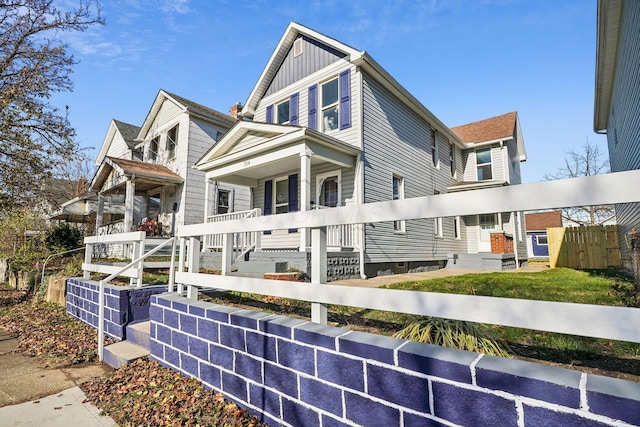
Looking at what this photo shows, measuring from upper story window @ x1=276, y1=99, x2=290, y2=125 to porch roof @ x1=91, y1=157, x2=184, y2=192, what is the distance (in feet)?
16.5

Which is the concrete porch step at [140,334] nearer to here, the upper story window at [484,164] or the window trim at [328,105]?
the window trim at [328,105]

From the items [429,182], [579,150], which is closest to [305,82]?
[429,182]

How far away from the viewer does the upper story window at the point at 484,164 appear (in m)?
15.5

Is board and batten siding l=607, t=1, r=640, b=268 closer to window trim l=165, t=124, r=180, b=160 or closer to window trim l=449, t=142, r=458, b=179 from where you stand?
window trim l=449, t=142, r=458, b=179

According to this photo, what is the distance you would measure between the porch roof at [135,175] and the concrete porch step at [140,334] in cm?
943

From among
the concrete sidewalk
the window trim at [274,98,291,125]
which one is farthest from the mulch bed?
the window trim at [274,98,291,125]

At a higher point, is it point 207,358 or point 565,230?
point 565,230

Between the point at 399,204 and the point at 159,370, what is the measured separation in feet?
10.0

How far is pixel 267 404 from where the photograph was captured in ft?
7.35

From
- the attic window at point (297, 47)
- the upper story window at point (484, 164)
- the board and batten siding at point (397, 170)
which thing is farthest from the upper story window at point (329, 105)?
the upper story window at point (484, 164)

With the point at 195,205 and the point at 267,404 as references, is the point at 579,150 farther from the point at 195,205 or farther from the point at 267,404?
the point at 267,404

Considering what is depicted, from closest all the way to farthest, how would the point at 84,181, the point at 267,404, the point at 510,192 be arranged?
the point at 510,192 → the point at 267,404 → the point at 84,181

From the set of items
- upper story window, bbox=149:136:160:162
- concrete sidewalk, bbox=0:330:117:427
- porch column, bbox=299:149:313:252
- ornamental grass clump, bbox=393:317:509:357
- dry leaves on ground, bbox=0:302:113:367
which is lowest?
concrete sidewalk, bbox=0:330:117:427

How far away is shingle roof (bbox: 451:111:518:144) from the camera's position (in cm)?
1512
